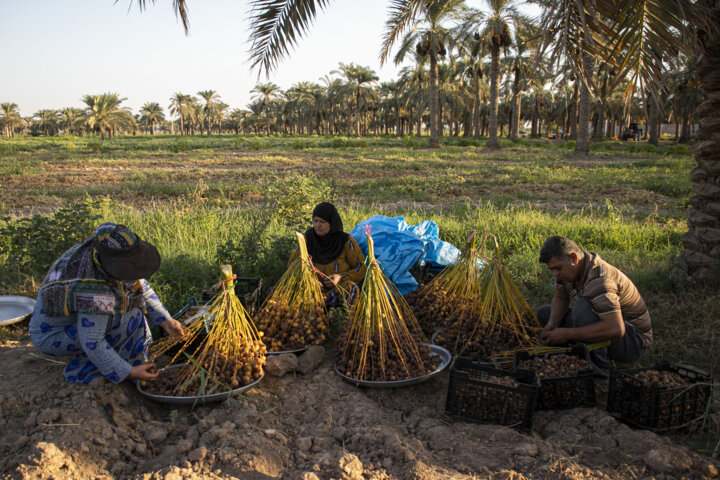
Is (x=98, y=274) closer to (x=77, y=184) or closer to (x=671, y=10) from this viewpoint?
(x=671, y=10)

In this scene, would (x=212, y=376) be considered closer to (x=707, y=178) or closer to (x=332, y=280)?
(x=332, y=280)

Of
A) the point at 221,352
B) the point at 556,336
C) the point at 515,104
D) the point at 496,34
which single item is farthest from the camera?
the point at 515,104

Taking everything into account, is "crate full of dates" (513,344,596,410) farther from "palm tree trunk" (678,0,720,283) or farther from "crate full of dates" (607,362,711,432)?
"palm tree trunk" (678,0,720,283)

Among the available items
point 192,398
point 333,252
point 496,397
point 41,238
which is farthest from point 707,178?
point 41,238

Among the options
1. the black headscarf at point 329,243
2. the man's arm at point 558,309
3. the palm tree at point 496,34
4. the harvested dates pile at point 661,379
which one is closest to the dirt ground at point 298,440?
the harvested dates pile at point 661,379

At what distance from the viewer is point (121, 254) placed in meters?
2.39

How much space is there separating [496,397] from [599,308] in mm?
944

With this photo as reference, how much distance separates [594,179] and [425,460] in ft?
37.4

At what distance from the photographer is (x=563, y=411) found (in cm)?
274

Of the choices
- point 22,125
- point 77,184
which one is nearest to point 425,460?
point 77,184

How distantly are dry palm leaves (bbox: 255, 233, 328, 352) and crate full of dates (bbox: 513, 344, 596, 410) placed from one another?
→ 137cm

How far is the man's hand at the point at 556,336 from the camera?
3.04 m

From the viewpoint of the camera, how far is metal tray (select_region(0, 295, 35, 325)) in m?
3.99

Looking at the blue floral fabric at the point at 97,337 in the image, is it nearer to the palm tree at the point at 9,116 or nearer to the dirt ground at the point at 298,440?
the dirt ground at the point at 298,440
